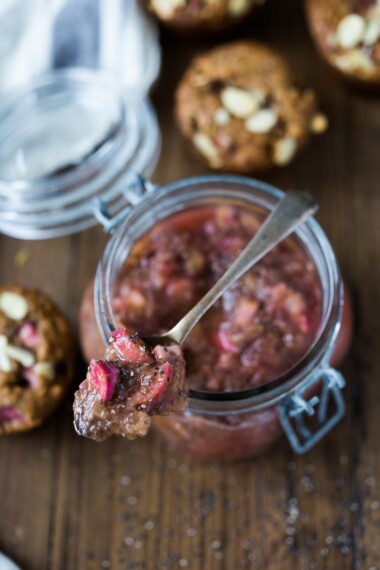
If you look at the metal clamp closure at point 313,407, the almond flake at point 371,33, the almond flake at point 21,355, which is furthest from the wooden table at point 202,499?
the almond flake at point 371,33

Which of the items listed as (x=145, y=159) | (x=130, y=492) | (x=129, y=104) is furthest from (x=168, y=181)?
(x=130, y=492)

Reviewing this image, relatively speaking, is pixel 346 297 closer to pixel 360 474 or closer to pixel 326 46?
pixel 360 474

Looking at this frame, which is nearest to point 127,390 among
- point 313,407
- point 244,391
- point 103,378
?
point 103,378

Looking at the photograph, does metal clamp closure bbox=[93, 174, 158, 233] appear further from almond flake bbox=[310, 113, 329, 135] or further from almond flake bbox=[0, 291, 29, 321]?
almond flake bbox=[310, 113, 329, 135]

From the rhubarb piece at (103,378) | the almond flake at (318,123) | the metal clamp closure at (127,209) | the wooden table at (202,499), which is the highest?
the rhubarb piece at (103,378)

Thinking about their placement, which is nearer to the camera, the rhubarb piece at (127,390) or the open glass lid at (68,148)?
the rhubarb piece at (127,390)

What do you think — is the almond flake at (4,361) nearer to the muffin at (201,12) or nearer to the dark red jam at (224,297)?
the dark red jam at (224,297)

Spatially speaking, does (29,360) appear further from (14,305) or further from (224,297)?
(224,297)

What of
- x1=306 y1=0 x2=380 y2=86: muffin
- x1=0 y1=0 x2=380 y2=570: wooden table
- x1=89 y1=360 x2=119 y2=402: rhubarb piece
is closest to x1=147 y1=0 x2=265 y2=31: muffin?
x1=306 y1=0 x2=380 y2=86: muffin
